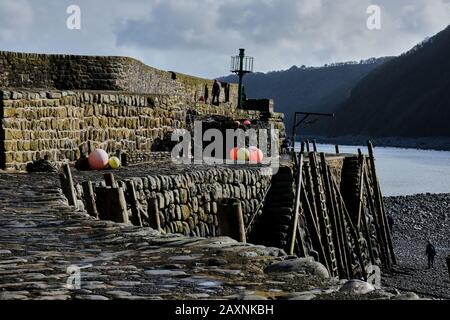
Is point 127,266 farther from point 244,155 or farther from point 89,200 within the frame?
point 244,155

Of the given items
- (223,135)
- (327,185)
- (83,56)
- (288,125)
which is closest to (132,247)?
(327,185)

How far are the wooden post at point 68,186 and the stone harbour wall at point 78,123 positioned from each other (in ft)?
12.8

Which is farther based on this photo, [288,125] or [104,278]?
[288,125]

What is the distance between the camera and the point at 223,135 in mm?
21156

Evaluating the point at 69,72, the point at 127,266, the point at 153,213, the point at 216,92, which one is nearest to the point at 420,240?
the point at 216,92

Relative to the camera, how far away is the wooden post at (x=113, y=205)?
9.00 metres

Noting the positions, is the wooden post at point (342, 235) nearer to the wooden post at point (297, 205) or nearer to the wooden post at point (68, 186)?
the wooden post at point (297, 205)

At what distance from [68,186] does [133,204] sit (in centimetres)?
134

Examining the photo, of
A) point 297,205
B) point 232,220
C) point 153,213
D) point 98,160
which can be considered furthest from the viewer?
point 297,205

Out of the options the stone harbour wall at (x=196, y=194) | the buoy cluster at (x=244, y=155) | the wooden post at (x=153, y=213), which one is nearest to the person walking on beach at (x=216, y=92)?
the buoy cluster at (x=244, y=155)

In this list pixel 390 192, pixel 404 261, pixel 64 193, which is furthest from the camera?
pixel 390 192

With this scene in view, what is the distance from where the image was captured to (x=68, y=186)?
9.70m
